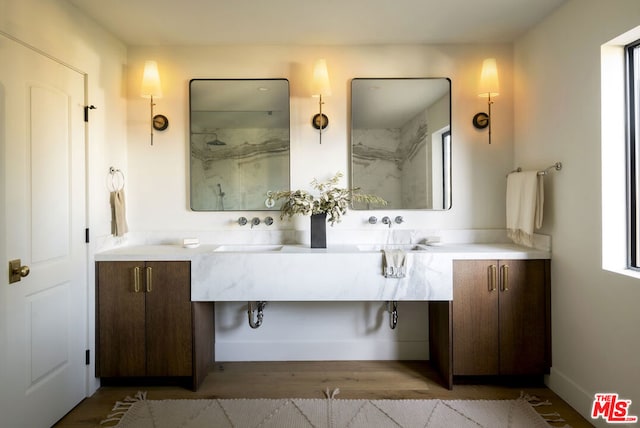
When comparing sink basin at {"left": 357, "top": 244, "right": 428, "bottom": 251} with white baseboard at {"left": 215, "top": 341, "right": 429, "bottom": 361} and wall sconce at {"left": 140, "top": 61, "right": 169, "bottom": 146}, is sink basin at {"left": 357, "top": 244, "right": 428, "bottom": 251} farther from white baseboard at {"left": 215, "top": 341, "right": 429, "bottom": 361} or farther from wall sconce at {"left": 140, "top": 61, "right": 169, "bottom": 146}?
wall sconce at {"left": 140, "top": 61, "right": 169, "bottom": 146}

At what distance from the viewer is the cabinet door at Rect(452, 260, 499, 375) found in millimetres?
2432

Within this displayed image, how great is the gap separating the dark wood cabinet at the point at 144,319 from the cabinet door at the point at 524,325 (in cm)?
203

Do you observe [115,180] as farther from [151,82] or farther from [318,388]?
[318,388]

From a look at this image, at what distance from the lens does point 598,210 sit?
2.07 m

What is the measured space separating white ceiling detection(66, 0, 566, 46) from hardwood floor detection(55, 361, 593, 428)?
2449 millimetres

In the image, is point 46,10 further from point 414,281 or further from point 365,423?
point 365,423

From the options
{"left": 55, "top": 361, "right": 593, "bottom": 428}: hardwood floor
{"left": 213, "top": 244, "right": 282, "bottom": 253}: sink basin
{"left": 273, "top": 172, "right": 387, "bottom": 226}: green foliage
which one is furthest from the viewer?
{"left": 213, "top": 244, "right": 282, "bottom": 253}: sink basin

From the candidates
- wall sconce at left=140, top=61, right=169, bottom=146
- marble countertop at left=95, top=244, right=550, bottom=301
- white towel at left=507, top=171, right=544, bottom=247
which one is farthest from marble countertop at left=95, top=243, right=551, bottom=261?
wall sconce at left=140, top=61, right=169, bottom=146

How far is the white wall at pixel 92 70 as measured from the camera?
6.40ft

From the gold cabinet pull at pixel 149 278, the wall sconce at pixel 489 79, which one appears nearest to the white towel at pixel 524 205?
the wall sconce at pixel 489 79

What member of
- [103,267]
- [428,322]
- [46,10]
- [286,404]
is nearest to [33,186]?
[103,267]

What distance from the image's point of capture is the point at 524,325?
2443 mm

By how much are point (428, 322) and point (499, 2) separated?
7.37 feet

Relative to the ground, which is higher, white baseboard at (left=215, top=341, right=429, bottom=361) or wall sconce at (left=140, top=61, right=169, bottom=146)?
wall sconce at (left=140, top=61, right=169, bottom=146)
